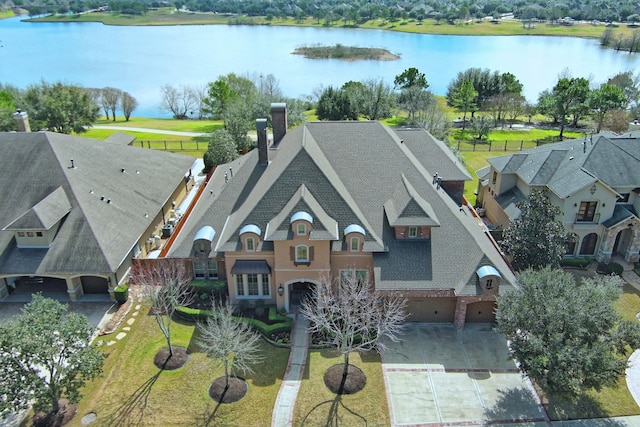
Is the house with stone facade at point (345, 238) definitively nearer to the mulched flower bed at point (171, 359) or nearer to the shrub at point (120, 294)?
the shrub at point (120, 294)

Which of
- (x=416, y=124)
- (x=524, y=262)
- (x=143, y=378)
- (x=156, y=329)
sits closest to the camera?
(x=143, y=378)

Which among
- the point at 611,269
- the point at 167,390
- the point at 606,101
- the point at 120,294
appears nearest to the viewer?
the point at 167,390

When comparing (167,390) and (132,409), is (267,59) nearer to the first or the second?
(167,390)

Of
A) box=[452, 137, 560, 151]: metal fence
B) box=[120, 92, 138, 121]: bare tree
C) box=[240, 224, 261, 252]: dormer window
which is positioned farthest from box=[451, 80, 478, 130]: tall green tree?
box=[240, 224, 261, 252]: dormer window

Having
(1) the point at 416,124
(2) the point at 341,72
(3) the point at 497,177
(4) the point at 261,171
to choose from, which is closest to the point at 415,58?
(2) the point at 341,72

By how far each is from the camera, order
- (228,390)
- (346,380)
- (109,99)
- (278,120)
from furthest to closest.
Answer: (109,99), (278,120), (346,380), (228,390)

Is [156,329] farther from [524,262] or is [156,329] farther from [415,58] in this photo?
[415,58]

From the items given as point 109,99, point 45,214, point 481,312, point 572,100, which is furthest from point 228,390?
point 109,99
